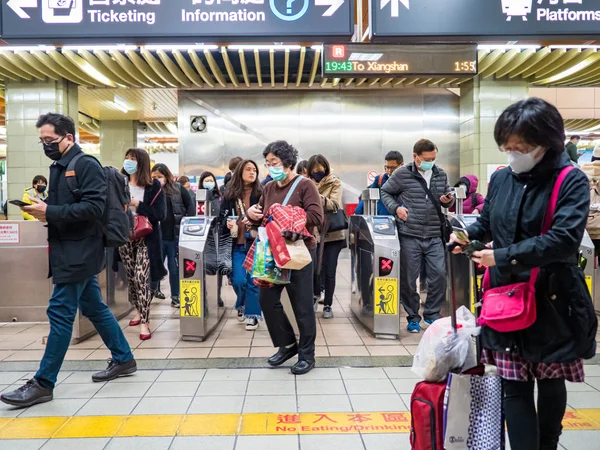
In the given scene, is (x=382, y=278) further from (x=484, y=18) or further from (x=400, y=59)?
(x=484, y=18)

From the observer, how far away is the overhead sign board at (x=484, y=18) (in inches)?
148

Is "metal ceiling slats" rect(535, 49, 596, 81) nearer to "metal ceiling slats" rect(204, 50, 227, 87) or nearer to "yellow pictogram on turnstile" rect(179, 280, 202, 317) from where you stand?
"metal ceiling slats" rect(204, 50, 227, 87)

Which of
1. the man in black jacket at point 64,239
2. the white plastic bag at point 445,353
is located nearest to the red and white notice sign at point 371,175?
the man in black jacket at point 64,239

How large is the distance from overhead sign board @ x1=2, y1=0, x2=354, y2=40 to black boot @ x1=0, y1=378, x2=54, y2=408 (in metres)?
2.51

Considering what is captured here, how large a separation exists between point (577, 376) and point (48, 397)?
2.70m

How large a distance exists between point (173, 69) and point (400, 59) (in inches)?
209

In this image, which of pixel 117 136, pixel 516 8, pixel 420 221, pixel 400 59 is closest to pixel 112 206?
pixel 420 221

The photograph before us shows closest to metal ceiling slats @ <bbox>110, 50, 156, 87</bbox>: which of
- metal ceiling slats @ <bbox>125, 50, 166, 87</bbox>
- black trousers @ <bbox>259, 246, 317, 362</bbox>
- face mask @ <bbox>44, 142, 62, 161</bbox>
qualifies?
metal ceiling slats @ <bbox>125, 50, 166, 87</bbox>

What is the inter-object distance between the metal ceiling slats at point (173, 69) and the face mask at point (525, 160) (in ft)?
23.1

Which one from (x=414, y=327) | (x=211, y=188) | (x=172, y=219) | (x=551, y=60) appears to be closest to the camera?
(x=414, y=327)

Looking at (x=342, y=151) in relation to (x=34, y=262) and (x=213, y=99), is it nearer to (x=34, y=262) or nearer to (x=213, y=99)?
(x=213, y=99)

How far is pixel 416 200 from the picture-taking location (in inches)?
168

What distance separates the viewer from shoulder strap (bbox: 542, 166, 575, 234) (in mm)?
1693

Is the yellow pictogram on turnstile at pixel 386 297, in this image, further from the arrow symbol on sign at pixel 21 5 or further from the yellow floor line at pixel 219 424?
the arrow symbol on sign at pixel 21 5
